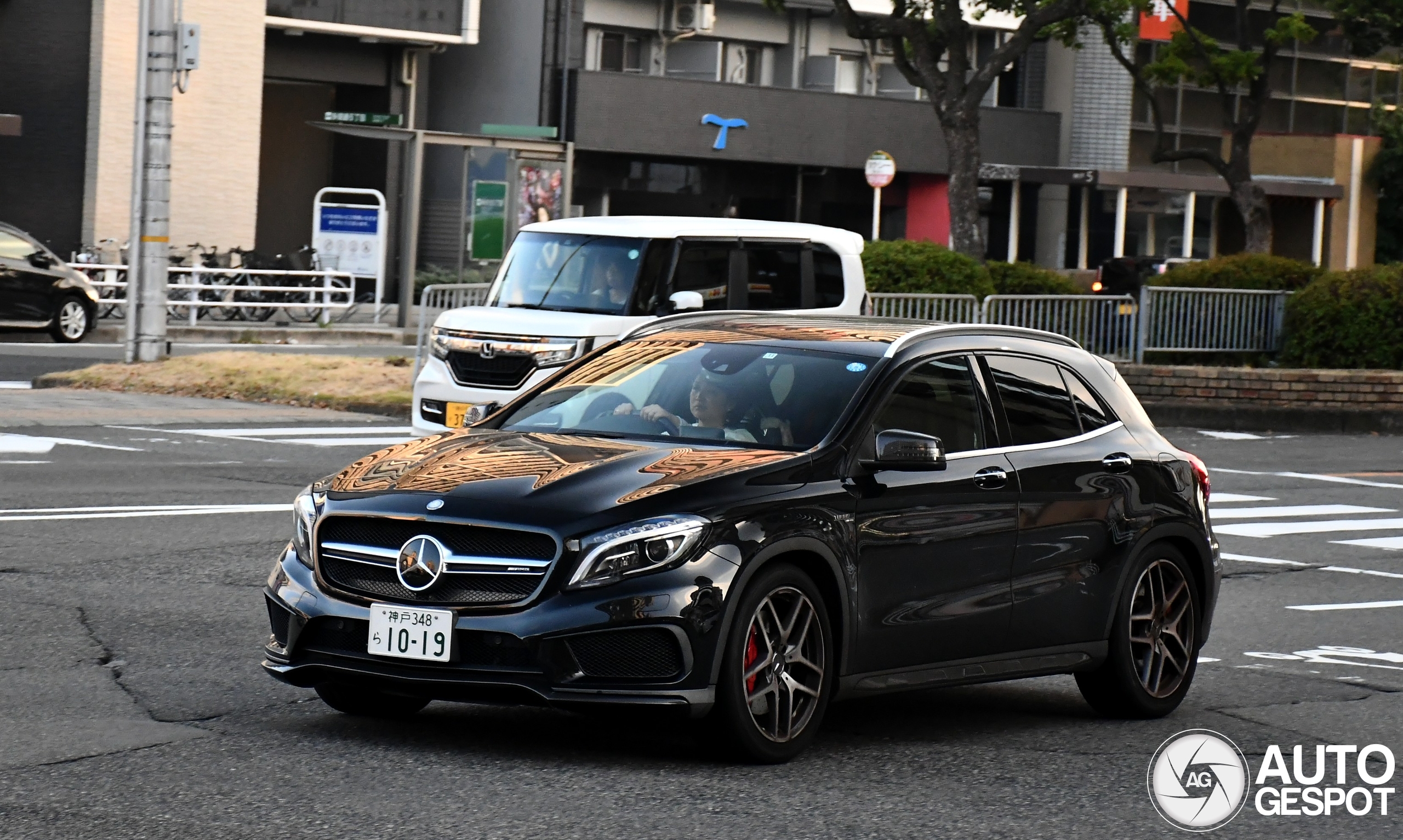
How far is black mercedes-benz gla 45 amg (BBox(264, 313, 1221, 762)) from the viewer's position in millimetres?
6488

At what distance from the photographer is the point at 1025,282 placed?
1077 inches

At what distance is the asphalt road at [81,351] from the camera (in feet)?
78.9

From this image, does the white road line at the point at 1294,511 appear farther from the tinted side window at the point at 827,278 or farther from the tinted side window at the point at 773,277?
the tinted side window at the point at 773,277

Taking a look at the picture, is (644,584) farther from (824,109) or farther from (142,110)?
(824,109)

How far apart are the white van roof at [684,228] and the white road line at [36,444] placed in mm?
3843

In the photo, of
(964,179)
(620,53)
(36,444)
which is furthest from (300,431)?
(620,53)

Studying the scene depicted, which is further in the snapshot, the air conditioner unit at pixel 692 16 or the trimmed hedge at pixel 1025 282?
the air conditioner unit at pixel 692 16

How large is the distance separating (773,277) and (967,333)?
355 inches

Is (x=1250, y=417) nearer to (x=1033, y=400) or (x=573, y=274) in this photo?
(x=573, y=274)

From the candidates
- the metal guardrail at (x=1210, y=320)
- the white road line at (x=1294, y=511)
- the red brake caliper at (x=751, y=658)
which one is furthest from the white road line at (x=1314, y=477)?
the red brake caliper at (x=751, y=658)

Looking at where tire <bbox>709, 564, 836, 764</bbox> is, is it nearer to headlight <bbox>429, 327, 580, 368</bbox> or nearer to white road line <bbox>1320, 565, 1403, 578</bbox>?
white road line <bbox>1320, 565, 1403, 578</bbox>

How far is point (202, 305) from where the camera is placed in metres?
31.5

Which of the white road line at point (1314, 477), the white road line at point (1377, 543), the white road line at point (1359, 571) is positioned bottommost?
the white road line at point (1359, 571)

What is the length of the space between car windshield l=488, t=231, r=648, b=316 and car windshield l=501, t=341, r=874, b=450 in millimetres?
8107
